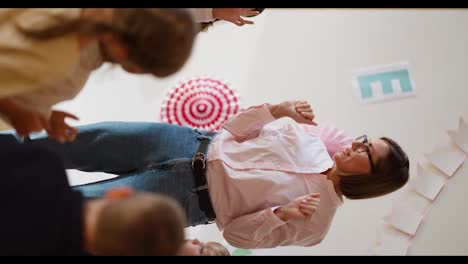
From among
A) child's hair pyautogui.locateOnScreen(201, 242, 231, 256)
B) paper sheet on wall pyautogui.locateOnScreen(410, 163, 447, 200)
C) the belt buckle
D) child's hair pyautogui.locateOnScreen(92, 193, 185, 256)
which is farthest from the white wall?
child's hair pyautogui.locateOnScreen(92, 193, 185, 256)

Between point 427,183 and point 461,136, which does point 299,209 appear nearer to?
point 427,183

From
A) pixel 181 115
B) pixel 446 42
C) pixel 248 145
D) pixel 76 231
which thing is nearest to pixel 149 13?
pixel 76 231

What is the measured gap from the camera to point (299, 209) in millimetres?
1146

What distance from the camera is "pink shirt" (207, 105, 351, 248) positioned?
121 centimetres

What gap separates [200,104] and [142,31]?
96cm

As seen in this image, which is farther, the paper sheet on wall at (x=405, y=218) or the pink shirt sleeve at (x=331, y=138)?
the paper sheet on wall at (x=405, y=218)

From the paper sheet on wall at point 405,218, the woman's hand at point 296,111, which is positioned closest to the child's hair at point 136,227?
the woman's hand at point 296,111

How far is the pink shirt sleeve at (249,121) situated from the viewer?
126cm

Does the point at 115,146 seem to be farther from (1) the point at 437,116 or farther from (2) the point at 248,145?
(1) the point at 437,116

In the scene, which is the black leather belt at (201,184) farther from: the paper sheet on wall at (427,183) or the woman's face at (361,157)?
the paper sheet on wall at (427,183)

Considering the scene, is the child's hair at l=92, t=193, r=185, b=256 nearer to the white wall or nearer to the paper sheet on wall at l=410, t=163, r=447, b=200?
the white wall

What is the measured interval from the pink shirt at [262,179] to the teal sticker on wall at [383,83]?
2.07 ft

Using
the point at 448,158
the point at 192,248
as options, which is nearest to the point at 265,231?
the point at 192,248

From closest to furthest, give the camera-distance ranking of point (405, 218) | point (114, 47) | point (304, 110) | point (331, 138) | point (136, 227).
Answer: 1. point (136, 227)
2. point (114, 47)
3. point (304, 110)
4. point (331, 138)
5. point (405, 218)
